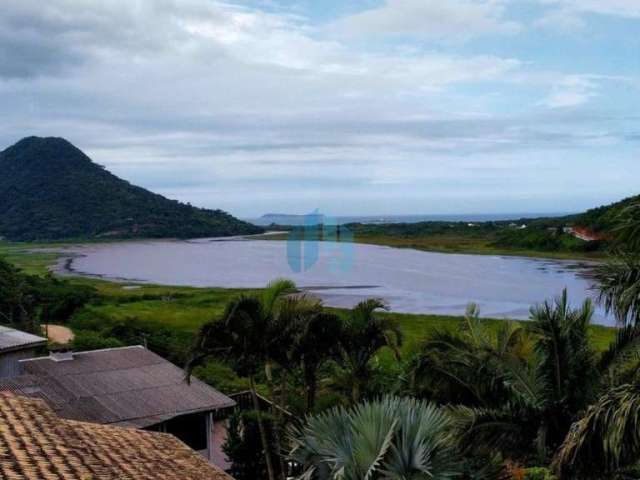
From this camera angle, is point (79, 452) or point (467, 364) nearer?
point (79, 452)

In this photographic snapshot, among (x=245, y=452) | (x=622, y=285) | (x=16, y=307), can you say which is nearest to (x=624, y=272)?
(x=622, y=285)

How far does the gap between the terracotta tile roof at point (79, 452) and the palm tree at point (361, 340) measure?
4794 millimetres

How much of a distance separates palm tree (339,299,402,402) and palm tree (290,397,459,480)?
247 inches

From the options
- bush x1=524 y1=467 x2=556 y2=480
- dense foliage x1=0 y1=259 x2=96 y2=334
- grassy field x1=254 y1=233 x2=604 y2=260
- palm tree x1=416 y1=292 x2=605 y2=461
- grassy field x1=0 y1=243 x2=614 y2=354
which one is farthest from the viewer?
grassy field x1=254 y1=233 x2=604 y2=260

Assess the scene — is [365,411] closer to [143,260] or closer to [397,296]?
[397,296]

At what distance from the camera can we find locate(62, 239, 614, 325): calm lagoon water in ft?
150

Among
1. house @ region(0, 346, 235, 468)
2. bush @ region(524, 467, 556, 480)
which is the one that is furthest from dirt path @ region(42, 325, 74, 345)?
bush @ region(524, 467, 556, 480)

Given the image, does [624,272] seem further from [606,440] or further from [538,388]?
[538,388]

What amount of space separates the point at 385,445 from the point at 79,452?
2.46 meters

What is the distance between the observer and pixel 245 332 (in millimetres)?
11461

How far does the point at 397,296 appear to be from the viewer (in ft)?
157

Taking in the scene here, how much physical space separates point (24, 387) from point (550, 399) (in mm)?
9501

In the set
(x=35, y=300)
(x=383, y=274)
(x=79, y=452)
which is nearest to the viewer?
(x=79, y=452)

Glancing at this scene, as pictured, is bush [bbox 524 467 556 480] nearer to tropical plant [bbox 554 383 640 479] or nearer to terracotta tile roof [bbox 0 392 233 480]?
tropical plant [bbox 554 383 640 479]
